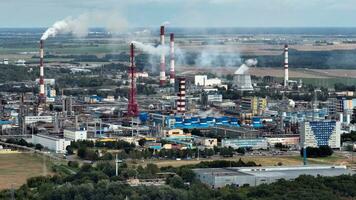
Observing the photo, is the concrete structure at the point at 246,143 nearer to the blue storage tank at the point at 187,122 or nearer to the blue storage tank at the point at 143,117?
the blue storage tank at the point at 187,122

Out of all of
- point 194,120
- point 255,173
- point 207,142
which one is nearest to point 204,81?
point 194,120

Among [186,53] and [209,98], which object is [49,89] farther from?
[186,53]

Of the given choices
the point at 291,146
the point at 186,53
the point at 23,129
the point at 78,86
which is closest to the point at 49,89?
the point at 78,86

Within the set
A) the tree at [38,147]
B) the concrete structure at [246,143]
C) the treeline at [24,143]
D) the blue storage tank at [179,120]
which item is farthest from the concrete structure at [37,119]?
the concrete structure at [246,143]

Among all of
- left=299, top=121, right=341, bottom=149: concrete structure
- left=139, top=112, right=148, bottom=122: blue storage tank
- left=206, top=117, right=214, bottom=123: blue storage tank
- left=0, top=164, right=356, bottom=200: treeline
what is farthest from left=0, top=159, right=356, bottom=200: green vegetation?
left=139, top=112, right=148, bottom=122: blue storage tank

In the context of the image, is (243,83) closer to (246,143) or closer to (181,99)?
(181,99)

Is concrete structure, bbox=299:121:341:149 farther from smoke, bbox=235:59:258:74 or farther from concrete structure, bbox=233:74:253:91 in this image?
smoke, bbox=235:59:258:74
